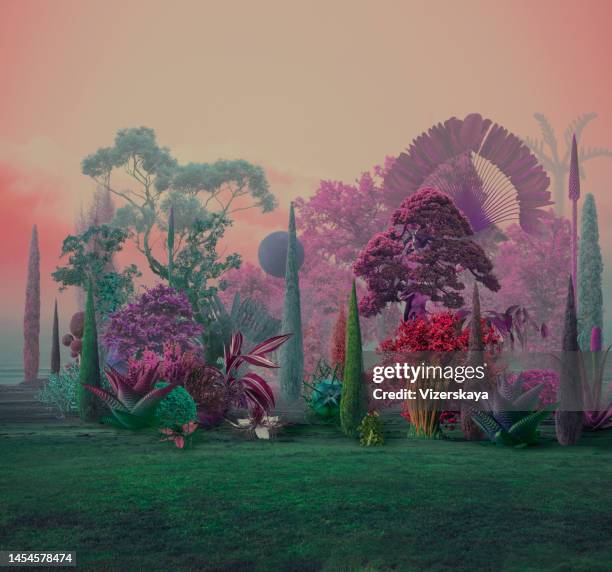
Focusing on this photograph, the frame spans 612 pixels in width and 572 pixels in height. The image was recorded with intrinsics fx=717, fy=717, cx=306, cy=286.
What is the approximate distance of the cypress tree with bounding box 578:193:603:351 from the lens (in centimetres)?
2923

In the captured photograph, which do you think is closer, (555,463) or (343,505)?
(343,505)

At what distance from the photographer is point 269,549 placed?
706 cm

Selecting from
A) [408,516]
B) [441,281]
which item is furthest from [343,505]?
[441,281]

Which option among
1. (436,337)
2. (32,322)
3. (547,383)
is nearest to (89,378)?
(436,337)

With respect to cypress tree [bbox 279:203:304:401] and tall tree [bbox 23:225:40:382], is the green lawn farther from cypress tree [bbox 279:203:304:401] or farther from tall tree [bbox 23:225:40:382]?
tall tree [bbox 23:225:40:382]

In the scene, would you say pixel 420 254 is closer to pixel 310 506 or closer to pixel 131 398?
pixel 131 398

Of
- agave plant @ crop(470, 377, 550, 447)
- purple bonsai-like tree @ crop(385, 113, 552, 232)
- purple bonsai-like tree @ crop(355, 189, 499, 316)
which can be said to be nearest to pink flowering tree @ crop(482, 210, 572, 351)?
purple bonsai-like tree @ crop(385, 113, 552, 232)

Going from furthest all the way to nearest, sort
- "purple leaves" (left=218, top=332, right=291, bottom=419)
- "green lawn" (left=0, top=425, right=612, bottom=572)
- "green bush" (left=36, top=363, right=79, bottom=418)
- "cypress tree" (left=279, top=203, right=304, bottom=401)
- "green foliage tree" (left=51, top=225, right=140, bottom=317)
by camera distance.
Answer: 1. "green foliage tree" (left=51, top=225, right=140, bottom=317)
2. "cypress tree" (left=279, top=203, right=304, bottom=401)
3. "green bush" (left=36, top=363, right=79, bottom=418)
4. "purple leaves" (left=218, top=332, right=291, bottom=419)
5. "green lawn" (left=0, top=425, right=612, bottom=572)

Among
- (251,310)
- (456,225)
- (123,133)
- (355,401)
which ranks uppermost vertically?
(123,133)

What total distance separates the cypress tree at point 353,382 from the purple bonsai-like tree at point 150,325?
8492 mm

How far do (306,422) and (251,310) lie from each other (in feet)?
35.6

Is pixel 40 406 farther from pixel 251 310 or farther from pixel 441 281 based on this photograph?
pixel 441 281

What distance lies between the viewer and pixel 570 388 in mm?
13250

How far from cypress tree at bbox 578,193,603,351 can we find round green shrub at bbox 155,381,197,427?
65.5 feet
